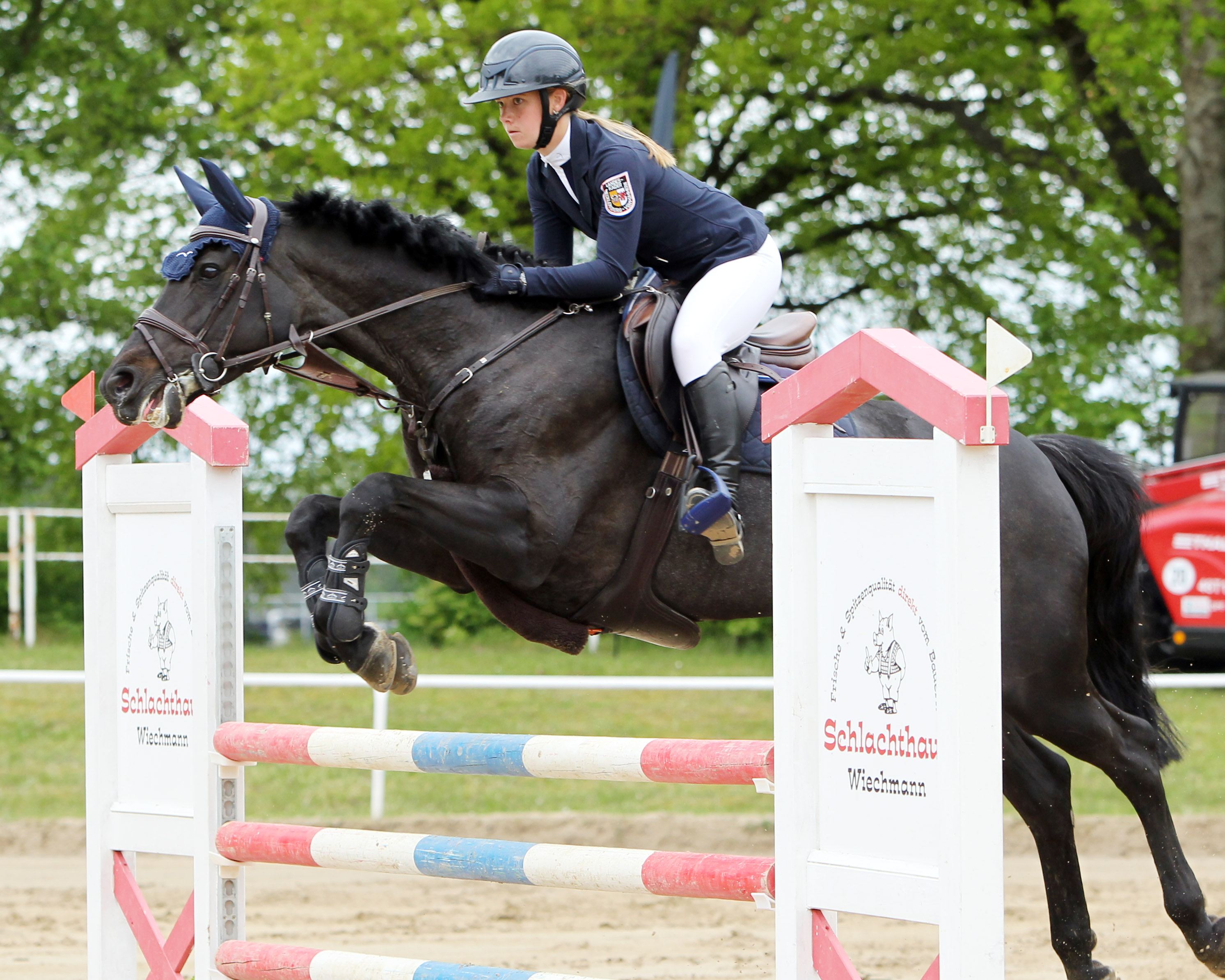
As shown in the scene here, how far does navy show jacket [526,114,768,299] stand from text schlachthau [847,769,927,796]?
1454 millimetres

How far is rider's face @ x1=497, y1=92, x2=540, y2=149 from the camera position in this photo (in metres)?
3.33

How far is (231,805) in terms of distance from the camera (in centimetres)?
326

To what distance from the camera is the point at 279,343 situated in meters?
3.41

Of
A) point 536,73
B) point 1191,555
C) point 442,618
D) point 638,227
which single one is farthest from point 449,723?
point 1191,555

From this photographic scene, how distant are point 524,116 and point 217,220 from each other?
0.77 metres

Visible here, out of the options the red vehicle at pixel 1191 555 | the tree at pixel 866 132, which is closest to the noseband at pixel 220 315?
the red vehicle at pixel 1191 555

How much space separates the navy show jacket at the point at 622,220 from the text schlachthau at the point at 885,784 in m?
1.45

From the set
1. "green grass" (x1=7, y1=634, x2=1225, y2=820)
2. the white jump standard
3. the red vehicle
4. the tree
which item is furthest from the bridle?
the tree

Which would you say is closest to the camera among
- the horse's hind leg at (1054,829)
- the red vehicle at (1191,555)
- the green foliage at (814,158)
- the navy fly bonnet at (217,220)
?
the navy fly bonnet at (217,220)

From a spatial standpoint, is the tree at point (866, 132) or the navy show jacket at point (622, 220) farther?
the tree at point (866, 132)

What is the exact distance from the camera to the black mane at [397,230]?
3512 mm

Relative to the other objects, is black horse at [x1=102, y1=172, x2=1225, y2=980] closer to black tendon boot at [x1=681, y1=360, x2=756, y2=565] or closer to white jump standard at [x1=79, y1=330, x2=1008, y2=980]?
black tendon boot at [x1=681, y1=360, x2=756, y2=565]

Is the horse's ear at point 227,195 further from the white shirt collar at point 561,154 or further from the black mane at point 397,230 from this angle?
the white shirt collar at point 561,154

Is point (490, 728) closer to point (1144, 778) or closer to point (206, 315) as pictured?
point (1144, 778)
